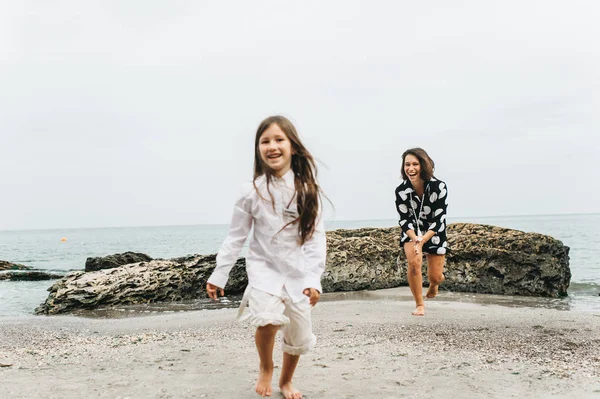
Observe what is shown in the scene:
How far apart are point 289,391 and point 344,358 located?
0.98 m

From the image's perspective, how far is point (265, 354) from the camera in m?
3.37

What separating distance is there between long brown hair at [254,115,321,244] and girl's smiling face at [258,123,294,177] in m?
0.03

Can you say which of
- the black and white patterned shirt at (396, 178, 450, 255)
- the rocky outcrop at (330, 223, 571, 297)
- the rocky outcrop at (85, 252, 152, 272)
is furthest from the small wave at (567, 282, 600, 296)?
the rocky outcrop at (85, 252, 152, 272)

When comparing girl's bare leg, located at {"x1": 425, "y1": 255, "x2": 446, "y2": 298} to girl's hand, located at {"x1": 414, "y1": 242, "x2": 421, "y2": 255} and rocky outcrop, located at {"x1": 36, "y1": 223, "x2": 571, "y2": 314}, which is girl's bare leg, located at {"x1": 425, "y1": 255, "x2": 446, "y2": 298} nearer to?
girl's hand, located at {"x1": 414, "y1": 242, "x2": 421, "y2": 255}

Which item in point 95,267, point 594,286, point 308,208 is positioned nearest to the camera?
point 308,208

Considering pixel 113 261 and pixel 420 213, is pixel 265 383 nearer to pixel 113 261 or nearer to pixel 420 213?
pixel 420 213

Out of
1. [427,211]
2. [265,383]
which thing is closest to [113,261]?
[427,211]

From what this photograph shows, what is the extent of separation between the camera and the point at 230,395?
11.1 ft

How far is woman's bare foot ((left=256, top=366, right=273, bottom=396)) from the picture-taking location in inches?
133

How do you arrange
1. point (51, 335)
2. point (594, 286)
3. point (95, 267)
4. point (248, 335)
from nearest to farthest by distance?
point (248, 335) < point (51, 335) < point (594, 286) < point (95, 267)

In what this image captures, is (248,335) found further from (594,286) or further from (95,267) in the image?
(95,267)

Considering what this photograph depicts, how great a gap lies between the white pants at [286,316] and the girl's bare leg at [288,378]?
0.09 meters

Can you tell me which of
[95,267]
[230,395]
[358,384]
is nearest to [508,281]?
[358,384]

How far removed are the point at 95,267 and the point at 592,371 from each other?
53.0 ft
